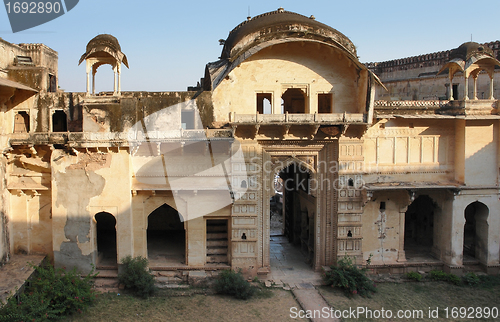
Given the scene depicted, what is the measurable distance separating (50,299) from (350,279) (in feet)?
28.1

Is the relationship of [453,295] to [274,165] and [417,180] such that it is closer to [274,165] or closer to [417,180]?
[417,180]

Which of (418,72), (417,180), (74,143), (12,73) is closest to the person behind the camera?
(74,143)

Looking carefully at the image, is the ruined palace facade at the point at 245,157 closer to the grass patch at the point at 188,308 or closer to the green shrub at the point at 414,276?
the green shrub at the point at 414,276

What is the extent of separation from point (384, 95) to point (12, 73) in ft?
58.5

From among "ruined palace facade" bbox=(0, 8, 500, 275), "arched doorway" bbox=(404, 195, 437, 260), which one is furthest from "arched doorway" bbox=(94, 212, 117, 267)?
"arched doorway" bbox=(404, 195, 437, 260)

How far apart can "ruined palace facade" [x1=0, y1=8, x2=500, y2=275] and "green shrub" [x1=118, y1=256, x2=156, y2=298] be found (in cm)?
64

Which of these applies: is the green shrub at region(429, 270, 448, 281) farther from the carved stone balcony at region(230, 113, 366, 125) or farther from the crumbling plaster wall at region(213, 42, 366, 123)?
the crumbling plaster wall at region(213, 42, 366, 123)

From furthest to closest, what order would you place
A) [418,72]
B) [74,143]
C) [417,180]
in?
[418,72]
[417,180]
[74,143]

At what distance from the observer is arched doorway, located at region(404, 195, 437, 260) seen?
16.4m

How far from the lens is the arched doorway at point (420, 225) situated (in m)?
16.4

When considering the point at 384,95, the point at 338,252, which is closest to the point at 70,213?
the point at 338,252

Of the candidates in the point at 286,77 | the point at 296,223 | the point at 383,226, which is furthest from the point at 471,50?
the point at 296,223

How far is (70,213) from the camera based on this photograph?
12.6m

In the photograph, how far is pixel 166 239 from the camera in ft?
52.5
